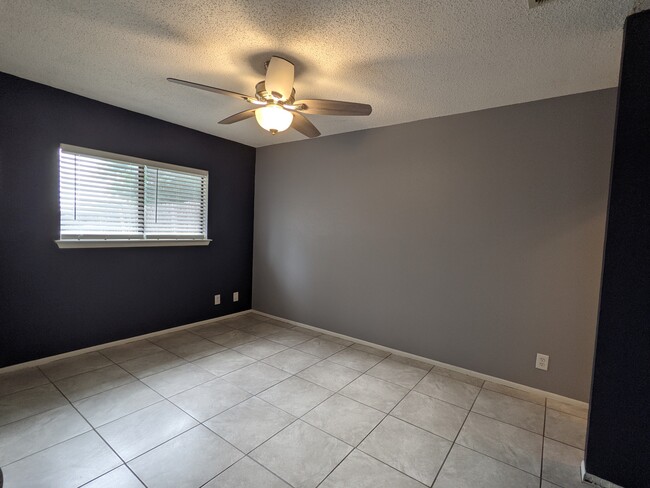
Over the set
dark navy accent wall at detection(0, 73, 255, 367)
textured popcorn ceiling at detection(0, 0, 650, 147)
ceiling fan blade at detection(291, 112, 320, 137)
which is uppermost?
textured popcorn ceiling at detection(0, 0, 650, 147)

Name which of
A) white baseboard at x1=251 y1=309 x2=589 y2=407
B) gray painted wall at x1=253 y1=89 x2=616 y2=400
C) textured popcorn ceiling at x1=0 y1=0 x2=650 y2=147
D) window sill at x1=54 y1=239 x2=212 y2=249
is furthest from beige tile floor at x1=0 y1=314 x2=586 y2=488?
textured popcorn ceiling at x1=0 y1=0 x2=650 y2=147

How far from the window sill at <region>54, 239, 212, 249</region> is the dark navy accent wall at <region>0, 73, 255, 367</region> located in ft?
0.27

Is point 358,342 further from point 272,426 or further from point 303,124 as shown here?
point 303,124

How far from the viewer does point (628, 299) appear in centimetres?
147

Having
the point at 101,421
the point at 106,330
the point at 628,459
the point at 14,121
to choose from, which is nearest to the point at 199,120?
the point at 14,121

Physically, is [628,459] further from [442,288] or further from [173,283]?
[173,283]

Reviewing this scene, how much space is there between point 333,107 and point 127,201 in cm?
234

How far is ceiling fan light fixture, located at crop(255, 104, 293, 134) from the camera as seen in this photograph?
1995 millimetres

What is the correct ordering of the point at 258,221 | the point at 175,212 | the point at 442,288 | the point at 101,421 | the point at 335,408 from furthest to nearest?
the point at 258,221
the point at 175,212
the point at 442,288
the point at 335,408
the point at 101,421

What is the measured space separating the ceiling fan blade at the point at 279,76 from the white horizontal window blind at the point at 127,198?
196cm

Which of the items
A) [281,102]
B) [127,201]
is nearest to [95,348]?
[127,201]

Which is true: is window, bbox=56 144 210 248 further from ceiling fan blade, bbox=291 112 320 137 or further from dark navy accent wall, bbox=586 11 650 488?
dark navy accent wall, bbox=586 11 650 488

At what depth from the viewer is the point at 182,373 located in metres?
2.55

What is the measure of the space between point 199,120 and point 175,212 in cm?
105
